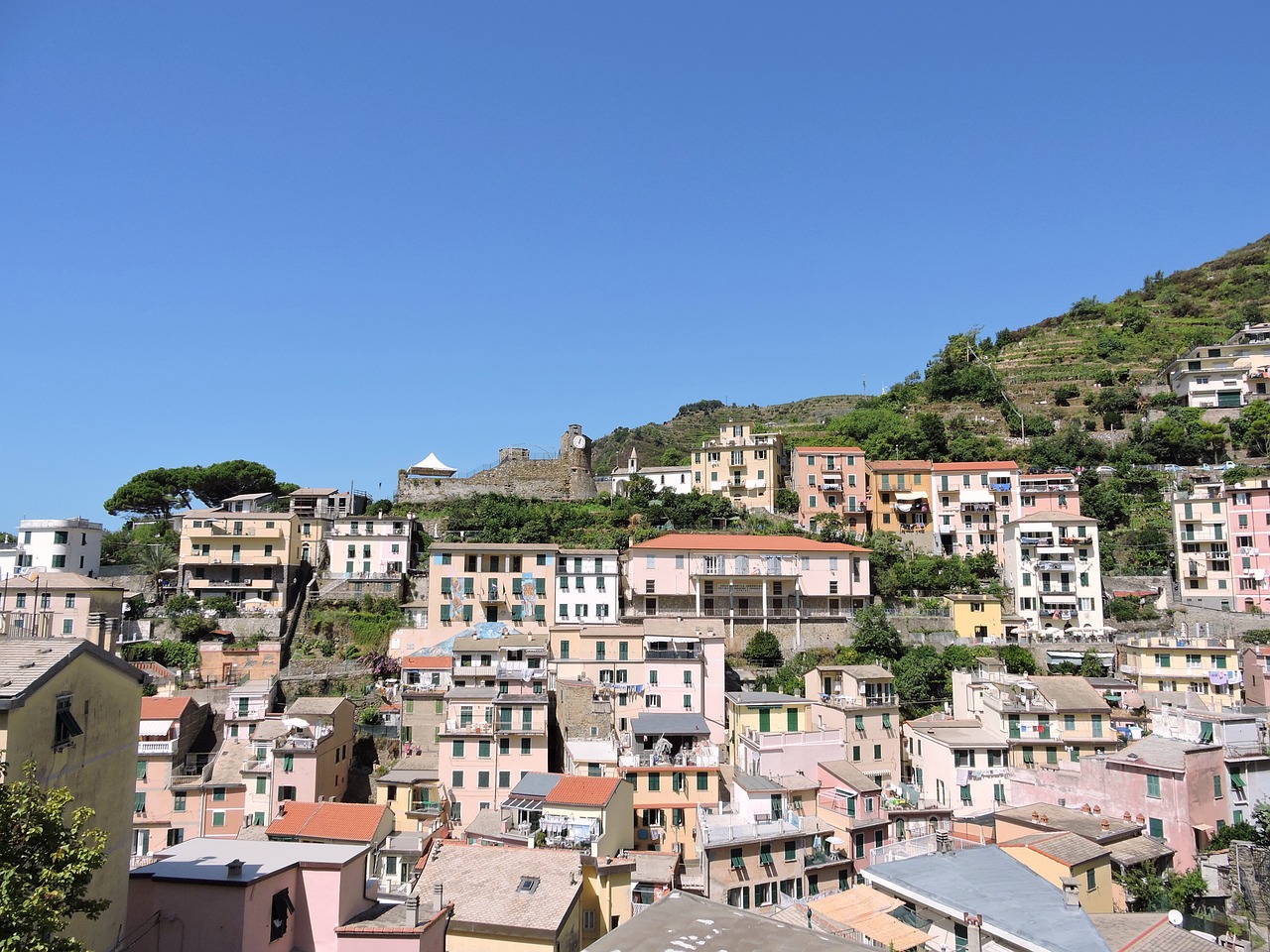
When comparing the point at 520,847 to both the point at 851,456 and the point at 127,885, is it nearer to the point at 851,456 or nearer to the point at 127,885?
the point at 127,885

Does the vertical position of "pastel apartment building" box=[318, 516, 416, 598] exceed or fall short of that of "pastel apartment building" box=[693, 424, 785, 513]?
it falls short

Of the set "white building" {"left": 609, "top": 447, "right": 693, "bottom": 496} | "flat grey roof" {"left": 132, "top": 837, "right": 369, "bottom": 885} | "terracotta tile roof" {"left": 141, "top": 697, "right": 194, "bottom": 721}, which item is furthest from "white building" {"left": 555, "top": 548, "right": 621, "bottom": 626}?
"flat grey roof" {"left": 132, "top": 837, "right": 369, "bottom": 885}

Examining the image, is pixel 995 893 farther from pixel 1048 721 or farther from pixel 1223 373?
pixel 1223 373

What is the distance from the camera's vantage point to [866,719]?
39562 millimetres

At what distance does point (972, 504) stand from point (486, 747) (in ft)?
132

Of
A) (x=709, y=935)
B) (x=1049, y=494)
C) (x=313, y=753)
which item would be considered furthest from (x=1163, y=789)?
(x=313, y=753)

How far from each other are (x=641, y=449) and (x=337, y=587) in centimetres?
6137

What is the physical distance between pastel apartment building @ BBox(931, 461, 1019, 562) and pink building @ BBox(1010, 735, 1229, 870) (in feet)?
91.1

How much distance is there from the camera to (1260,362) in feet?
255

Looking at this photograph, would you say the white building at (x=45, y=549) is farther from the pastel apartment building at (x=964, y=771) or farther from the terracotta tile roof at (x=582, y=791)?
the pastel apartment building at (x=964, y=771)

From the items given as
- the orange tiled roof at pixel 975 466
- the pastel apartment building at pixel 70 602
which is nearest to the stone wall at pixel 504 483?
the pastel apartment building at pixel 70 602

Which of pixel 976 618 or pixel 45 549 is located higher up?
pixel 45 549

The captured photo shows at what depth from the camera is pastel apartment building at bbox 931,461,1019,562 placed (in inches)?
2452

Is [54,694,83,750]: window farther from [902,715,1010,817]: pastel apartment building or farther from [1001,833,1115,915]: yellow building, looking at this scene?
[902,715,1010,817]: pastel apartment building
